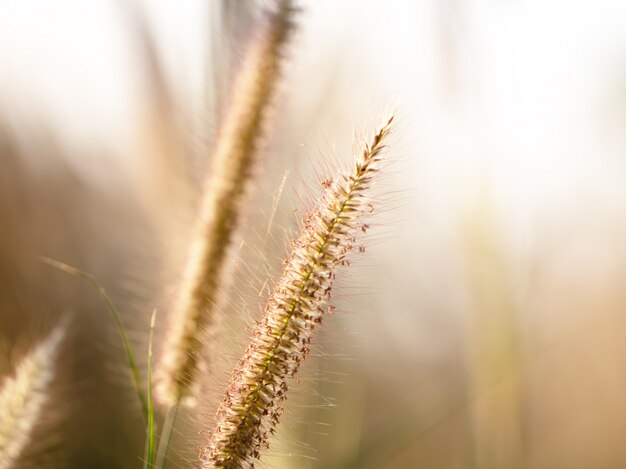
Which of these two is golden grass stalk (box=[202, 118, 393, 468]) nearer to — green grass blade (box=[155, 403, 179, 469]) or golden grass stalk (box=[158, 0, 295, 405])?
green grass blade (box=[155, 403, 179, 469])

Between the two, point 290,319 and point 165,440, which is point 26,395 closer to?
point 165,440

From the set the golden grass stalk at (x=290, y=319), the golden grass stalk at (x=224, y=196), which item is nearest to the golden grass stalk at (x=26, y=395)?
the golden grass stalk at (x=224, y=196)

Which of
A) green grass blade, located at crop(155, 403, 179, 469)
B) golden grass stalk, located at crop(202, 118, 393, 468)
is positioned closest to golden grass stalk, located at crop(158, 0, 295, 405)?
green grass blade, located at crop(155, 403, 179, 469)

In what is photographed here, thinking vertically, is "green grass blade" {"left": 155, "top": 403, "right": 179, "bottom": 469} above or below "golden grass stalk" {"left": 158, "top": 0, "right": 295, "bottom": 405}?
below

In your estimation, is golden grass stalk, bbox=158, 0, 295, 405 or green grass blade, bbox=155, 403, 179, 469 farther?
golden grass stalk, bbox=158, 0, 295, 405

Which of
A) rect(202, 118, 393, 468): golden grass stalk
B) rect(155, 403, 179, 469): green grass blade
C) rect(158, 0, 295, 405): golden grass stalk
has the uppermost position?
rect(158, 0, 295, 405): golden grass stalk

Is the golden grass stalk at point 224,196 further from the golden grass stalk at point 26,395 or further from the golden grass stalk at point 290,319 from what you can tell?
the golden grass stalk at point 290,319

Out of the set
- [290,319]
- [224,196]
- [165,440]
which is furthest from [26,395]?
[290,319]
